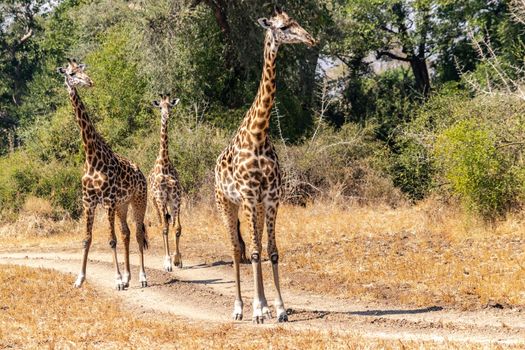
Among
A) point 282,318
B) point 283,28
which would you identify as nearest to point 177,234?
point 282,318

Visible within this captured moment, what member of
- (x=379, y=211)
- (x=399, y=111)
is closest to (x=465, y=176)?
(x=379, y=211)

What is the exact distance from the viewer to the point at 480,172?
15.6 m

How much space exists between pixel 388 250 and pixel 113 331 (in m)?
7.02

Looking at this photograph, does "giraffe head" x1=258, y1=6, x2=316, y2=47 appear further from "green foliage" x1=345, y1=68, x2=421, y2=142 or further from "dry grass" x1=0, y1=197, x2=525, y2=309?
"green foliage" x1=345, y1=68, x2=421, y2=142

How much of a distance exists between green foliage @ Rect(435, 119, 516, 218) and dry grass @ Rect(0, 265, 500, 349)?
7706 mm

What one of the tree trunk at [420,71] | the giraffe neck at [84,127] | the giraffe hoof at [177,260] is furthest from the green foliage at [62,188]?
Result: the tree trunk at [420,71]

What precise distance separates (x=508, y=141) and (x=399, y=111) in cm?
1047

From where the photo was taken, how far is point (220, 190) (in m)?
11.0

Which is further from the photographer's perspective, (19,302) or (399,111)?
(399,111)

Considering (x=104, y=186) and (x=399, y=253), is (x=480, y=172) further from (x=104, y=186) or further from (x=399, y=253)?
(x=104, y=186)

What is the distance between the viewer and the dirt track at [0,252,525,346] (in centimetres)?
866

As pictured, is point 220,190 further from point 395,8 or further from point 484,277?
point 395,8

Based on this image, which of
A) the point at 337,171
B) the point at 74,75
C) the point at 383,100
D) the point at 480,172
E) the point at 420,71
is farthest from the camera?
the point at 420,71

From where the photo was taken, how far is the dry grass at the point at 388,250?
11.3 metres
